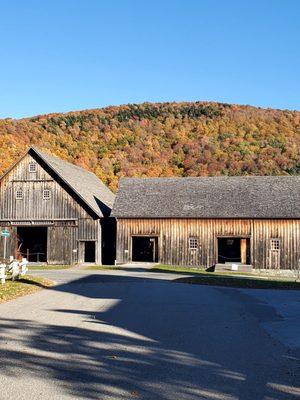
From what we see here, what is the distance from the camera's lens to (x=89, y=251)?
151 ft

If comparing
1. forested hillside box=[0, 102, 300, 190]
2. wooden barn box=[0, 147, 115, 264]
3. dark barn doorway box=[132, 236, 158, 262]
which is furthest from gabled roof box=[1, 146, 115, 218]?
forested hillside box=[0, 102, 300, 190]

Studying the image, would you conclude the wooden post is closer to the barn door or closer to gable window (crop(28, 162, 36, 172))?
the barn door

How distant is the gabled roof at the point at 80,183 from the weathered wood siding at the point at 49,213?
0.77m

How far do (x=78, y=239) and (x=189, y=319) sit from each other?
30.5 m

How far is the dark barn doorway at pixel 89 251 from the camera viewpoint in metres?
45.1

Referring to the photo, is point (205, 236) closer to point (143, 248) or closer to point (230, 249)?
point (230, 249)

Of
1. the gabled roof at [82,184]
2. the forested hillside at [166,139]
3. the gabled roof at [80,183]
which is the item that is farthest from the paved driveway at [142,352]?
the forested hillside at [166,139]

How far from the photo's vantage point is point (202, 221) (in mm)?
41781

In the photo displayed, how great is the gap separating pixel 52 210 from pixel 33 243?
6.25m

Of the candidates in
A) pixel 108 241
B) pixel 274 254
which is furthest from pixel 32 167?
pixel 274 254

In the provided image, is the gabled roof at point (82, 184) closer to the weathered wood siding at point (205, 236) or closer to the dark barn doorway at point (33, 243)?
the weathered wood siding at point (205, 236)

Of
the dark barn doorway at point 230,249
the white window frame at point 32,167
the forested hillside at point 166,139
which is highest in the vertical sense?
the forested hillside at point 166,139

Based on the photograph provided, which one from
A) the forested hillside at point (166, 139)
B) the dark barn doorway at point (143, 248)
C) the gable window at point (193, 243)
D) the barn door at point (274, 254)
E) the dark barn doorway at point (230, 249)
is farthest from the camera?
the forested hillside at point (166, 139)

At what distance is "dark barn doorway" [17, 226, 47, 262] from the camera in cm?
4756
